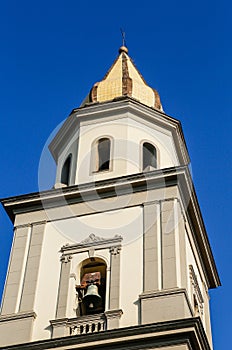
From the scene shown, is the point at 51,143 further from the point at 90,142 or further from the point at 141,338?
the point at 141,338

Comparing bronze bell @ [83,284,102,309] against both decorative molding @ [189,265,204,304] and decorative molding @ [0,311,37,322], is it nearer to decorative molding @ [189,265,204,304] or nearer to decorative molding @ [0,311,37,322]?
decorative molding @ [0,311,37,322]

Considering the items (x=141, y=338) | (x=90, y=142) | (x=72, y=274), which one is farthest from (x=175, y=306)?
(x=90, y=142)

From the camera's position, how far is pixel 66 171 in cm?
2892

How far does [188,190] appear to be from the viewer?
26.3 metres

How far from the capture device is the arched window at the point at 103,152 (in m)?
28.3

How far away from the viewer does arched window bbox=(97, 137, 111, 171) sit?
28328mm

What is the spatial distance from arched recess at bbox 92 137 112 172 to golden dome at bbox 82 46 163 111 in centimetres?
225

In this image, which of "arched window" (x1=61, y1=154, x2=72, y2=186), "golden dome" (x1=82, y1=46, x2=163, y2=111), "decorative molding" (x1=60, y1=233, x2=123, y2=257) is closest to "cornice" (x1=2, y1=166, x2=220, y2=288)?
"decorative molding" (x1=60, y1=233, x2=123, y2=257)

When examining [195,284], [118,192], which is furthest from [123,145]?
[195,284]

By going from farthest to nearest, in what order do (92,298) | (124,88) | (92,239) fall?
(124,88) → (92,239) → (92,298)

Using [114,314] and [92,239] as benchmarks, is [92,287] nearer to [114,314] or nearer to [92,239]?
[114,314]

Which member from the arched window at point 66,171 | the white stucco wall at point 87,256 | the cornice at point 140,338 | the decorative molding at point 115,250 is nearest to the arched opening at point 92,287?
the white stucco wall at point 87,256

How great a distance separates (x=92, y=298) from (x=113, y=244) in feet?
5.93

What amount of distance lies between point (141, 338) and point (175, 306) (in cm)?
136
